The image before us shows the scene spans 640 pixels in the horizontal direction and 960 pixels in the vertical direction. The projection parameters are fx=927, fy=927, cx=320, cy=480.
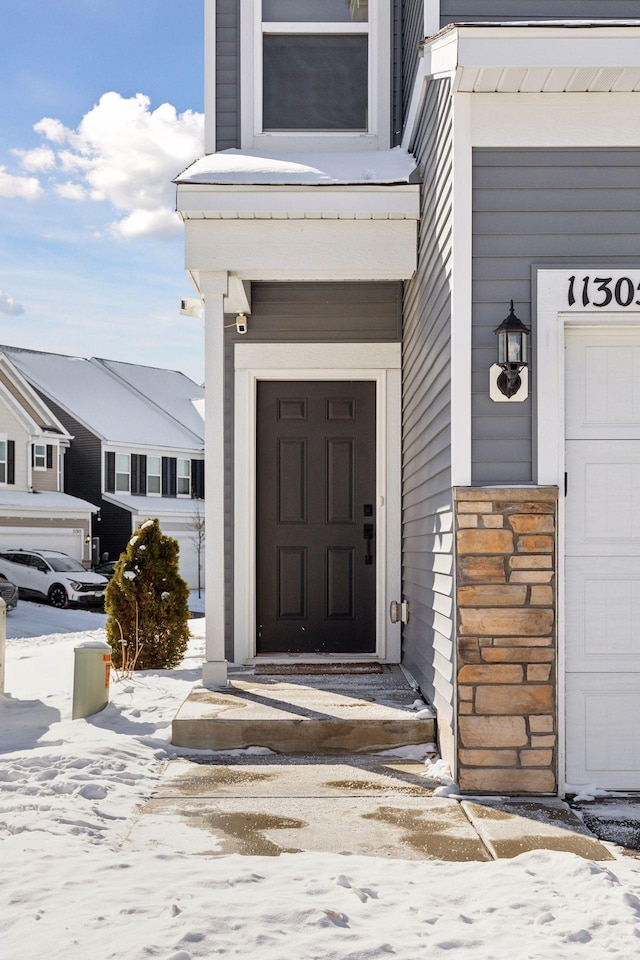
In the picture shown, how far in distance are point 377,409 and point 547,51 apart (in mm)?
3088

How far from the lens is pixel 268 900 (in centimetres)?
285

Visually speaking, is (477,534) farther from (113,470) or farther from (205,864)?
(113,470)

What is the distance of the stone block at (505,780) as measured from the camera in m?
4.13

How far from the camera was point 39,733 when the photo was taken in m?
5.21

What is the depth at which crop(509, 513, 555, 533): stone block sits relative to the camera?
416 centimetres

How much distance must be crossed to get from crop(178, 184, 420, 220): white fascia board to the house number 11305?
1.47 meters

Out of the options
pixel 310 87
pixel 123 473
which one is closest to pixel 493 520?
pixel 310 87

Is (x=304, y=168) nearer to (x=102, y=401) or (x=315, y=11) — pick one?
(x=315, y=11)

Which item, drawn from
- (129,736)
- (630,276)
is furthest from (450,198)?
(129,736)

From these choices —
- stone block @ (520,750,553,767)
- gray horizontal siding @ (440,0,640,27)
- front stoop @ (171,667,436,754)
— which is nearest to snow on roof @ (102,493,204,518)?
front stoop @ (171,667,436,754)

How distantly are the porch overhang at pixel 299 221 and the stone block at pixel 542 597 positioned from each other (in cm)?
224

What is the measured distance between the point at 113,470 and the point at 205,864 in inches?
832

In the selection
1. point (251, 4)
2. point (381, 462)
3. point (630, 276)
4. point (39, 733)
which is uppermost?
point (251, 4)

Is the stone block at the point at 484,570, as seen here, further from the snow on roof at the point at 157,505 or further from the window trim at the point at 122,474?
the window trim at the point at 122,474
